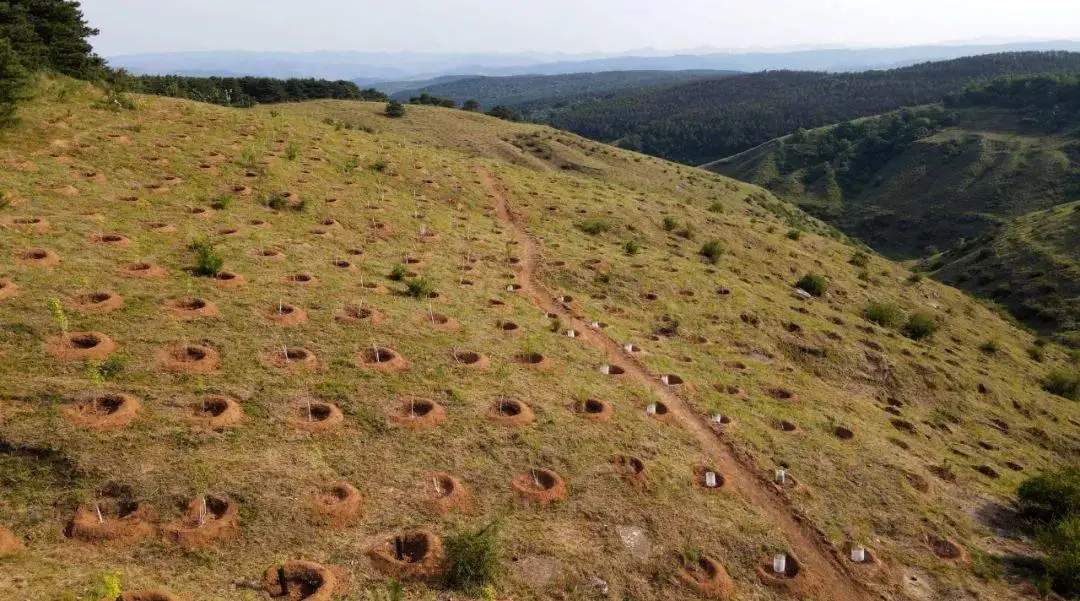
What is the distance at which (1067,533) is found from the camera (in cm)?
1377

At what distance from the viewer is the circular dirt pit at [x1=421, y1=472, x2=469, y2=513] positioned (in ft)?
36.7

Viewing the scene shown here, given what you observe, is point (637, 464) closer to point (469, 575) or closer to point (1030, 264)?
point (469, 575)

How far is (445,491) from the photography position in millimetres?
11516

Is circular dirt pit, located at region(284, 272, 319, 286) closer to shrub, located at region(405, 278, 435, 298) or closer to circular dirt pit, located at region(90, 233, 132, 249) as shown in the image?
shrub, located at region(405, 278, 435, 298)

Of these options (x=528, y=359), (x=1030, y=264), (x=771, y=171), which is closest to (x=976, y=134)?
(x=771, y=171)

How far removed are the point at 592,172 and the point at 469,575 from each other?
222ft

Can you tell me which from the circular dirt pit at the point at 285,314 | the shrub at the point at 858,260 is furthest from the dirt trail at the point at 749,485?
the shrub at the point at 858,260

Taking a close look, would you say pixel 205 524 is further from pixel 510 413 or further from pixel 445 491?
pixel 510 413

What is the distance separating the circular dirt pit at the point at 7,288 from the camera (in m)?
13.6

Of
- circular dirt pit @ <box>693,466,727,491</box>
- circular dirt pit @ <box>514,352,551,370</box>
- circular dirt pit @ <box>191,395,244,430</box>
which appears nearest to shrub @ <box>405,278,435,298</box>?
circular dirt pit @ <box>514,352,551,370</box>

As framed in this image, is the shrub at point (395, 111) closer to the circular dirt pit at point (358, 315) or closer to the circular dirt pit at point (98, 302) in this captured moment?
the circular dirt pit at point (358, 315)

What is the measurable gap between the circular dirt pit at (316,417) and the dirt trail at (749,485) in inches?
370

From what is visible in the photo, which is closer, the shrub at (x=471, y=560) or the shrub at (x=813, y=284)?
the shrub at (x=471, y=560)

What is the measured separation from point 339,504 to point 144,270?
441 inches
